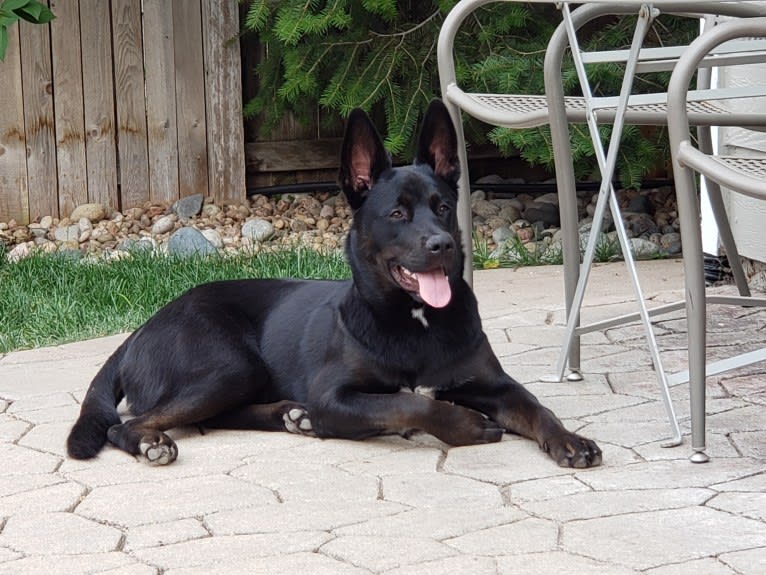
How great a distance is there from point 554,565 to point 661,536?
288 mm

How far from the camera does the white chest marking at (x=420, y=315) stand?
145 inches

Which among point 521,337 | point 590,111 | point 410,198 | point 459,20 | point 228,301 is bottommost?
point 521,337

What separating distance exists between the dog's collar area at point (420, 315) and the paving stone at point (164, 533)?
106cm

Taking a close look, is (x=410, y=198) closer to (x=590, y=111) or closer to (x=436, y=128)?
(x=436, y=128)

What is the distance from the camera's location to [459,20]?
13.5ft

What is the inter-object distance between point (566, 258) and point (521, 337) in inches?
29.7

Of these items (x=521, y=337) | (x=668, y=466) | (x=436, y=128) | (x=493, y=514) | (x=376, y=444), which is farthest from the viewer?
(x=521, y=337)

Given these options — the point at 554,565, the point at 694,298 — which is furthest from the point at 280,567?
the point at 694,298

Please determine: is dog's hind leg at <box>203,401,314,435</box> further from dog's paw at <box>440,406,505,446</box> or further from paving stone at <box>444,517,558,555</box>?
paving stone at <box>444,517,558,555</box>

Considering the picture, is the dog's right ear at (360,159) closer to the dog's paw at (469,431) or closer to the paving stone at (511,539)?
the dog's paw at (469,431)

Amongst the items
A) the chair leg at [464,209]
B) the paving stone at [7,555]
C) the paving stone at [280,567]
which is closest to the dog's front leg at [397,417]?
the chair leg at [464,209]

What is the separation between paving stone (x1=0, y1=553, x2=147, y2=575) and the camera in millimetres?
2590

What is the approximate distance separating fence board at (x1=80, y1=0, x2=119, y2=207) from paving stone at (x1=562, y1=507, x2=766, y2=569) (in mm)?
6047

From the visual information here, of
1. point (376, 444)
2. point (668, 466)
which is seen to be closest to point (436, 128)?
point (376, 444)
